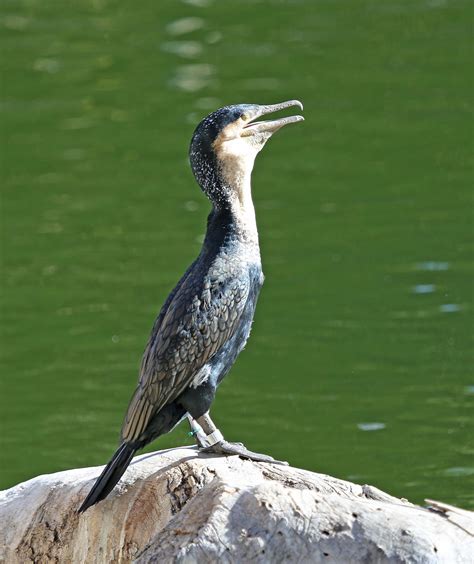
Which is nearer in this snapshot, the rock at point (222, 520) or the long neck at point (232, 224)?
the rock at point (222, 520)

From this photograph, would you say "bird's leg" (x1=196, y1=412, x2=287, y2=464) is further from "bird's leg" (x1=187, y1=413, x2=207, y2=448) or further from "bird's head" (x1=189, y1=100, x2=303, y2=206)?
"bird's head" (x1=189, y1=100, x2=303, y2=206)

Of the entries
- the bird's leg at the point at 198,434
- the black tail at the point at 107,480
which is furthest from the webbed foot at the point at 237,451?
the black tail at the point at 107,480

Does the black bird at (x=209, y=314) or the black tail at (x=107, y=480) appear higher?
the black bird at (x=209, y=314)

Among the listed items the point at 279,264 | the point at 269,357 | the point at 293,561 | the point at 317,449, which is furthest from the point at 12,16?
the point at 293,561

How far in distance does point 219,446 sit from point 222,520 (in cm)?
101

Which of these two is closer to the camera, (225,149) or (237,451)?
(237,451)

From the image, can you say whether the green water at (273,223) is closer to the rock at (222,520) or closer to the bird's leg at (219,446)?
the bird's leg at (219,446)

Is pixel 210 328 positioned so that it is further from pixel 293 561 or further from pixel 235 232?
pixel 293 561

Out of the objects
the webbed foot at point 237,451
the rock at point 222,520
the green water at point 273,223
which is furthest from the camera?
the green water at point 273,223

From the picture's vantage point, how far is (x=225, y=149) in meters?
8.32

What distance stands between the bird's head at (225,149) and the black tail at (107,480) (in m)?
1.42

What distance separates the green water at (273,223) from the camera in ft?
40.8

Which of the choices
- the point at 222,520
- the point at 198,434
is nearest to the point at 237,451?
the point at 198,434

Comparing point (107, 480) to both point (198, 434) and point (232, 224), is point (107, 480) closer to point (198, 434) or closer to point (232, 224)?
point (198, 434)
